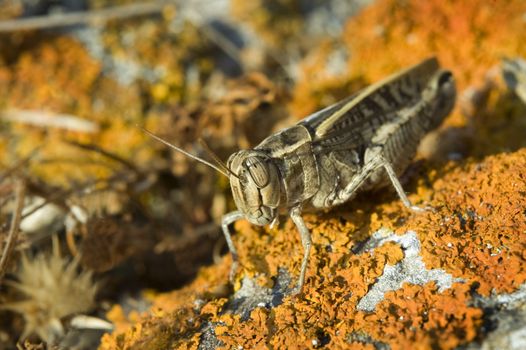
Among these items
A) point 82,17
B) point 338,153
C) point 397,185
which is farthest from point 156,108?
point 397,185

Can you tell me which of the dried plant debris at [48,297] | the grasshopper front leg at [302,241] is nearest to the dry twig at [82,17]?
the dried plant debris at [48,297]

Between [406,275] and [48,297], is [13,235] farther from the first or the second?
[406,275]

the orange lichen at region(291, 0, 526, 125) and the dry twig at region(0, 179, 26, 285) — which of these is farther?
the orange lichen at region(291, 0, 526, 125)

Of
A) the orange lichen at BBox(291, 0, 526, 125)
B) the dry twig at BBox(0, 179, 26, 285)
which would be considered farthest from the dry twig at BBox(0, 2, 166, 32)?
the dry twig at BBox(0, 179, 26, 285)

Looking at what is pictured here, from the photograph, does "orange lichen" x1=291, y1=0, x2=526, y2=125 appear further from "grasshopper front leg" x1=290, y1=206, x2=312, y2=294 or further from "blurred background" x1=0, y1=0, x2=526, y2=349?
"grasshopper front leg" x1=290, y1=206, x2=312, y2=294

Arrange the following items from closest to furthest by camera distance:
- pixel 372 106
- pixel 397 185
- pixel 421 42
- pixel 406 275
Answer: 1. pixel 406 275
2. pixel 397 185
3. pixel 372 106
4. pixel 421 42

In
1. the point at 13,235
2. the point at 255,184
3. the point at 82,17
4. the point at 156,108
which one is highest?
the point at 82,17

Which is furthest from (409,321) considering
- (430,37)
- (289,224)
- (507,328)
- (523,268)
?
(430,37)

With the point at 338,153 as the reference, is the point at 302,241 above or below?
below
